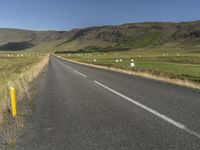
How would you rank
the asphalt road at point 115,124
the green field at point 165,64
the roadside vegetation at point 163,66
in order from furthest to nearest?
the green field at point 165,64
the roadside vegetation at point 163,66
the asphalt road at point 115,124

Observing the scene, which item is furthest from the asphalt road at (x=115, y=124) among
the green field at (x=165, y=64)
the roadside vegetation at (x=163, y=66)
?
the green field at (x=165, y=64)

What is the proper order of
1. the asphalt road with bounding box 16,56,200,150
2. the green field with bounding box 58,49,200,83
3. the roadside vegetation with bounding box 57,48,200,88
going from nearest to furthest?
1. the asphalt road with bounding box 16,56,200,150
2. the roadside vegetation with bounding box 57,48,200,88
3. the green field with bounding box 58,49,200,83

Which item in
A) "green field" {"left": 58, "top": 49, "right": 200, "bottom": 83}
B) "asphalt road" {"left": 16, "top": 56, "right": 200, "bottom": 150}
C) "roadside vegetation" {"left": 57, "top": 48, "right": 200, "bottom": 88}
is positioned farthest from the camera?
"green field" {"left": 58, "top": 49, "right": 200, "bottom": 83}

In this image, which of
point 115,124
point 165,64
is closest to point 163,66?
point 165,64

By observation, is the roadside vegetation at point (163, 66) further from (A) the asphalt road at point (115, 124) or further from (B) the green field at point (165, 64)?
(A) the asphalt road at point (115, 124)

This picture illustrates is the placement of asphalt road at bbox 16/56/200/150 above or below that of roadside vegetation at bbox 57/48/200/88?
above

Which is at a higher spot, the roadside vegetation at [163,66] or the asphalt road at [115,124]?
the asphalt road at [115,124]

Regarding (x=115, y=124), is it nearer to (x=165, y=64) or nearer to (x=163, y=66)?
(x=163, y=66)

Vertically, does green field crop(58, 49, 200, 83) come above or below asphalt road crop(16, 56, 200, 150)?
below

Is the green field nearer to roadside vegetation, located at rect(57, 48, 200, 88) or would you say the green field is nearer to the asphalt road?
roadside vegetation, located at rect(57, 48, 200, 88)

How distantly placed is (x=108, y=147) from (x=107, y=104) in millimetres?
4680

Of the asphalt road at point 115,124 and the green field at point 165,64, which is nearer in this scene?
the asphalt road at point 115,124

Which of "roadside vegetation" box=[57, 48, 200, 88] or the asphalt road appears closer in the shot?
the asphalt road

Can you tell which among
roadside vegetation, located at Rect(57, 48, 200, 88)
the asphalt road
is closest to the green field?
roadside vegetation, located at Rect(57, 48, 200, 88)
